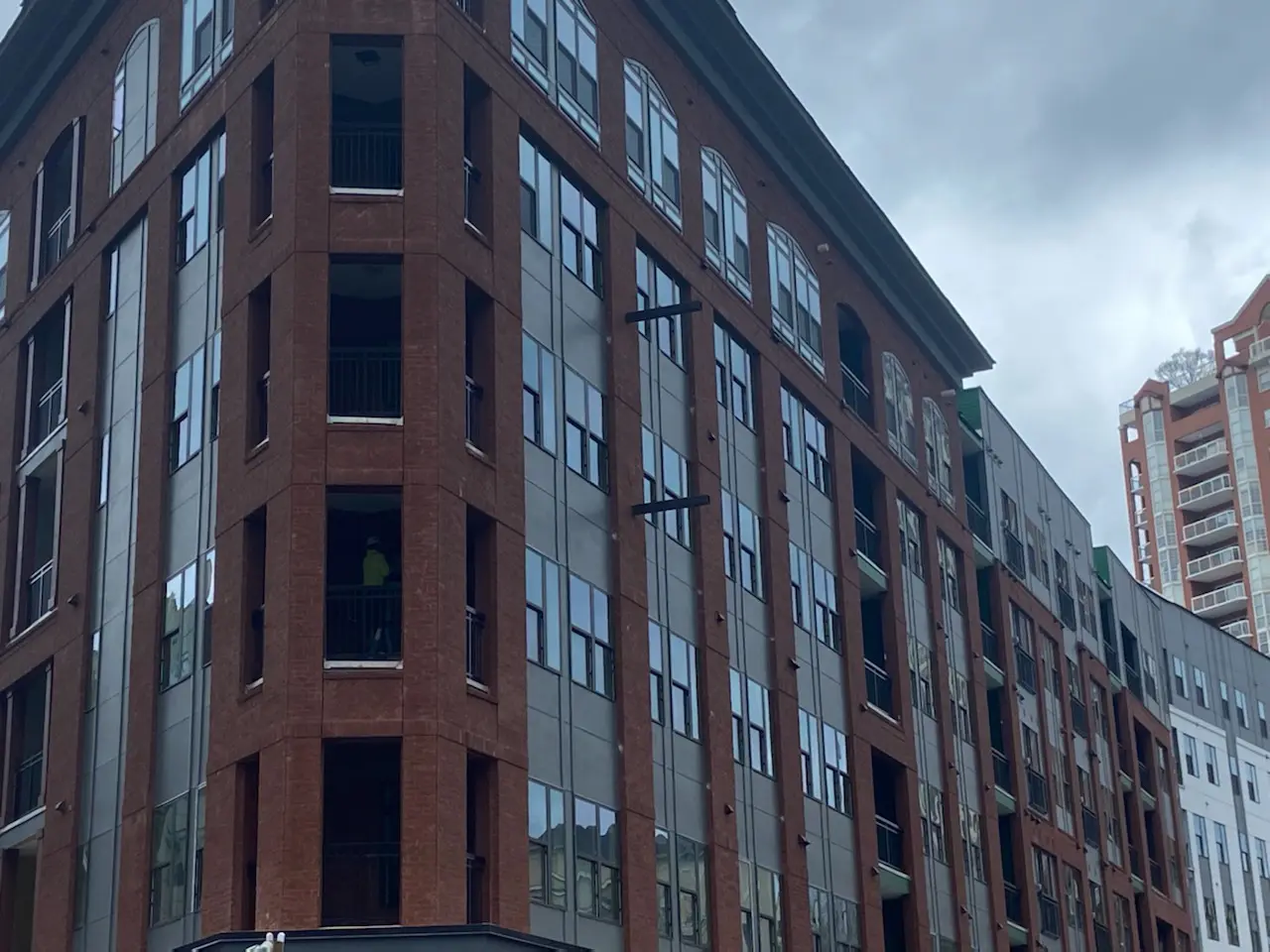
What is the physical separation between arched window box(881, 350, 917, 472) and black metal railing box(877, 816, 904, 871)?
1109cm

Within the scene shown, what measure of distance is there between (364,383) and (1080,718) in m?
41.8

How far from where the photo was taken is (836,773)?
153 ft

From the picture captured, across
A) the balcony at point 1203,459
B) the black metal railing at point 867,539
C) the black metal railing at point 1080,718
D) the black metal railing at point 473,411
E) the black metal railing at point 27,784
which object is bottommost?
the black metal railing at point 27,784

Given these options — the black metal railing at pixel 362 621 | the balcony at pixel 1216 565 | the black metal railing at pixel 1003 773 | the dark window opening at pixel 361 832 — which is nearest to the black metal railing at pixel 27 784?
the dark window opening at pixel 361 832

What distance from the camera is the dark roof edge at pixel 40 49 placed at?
143 ft

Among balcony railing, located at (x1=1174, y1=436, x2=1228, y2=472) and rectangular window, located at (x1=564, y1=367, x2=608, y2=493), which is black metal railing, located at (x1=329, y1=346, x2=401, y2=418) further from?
balcony railing, located at (x1=1174, y1=436, x2=1228, y2=472)

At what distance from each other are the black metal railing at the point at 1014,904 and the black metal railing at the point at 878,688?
10.3 metres

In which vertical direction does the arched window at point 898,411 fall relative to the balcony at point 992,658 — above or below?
above

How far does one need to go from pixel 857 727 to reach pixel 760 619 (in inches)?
226

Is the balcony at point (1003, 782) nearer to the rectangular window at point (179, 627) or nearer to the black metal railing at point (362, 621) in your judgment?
the rectangular window at point (179, 627)

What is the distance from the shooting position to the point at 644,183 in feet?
140

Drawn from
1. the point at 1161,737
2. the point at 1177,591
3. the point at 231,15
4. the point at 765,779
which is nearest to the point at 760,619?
the point at 765,779

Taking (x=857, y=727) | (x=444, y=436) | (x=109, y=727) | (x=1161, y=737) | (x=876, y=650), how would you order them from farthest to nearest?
(x=1161, y=737) → (x=876, y=650) → (x=857, y=727) → (x=109, y=727) → (x=444, y=436)

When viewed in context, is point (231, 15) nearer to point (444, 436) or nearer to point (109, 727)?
point (444, 436)
